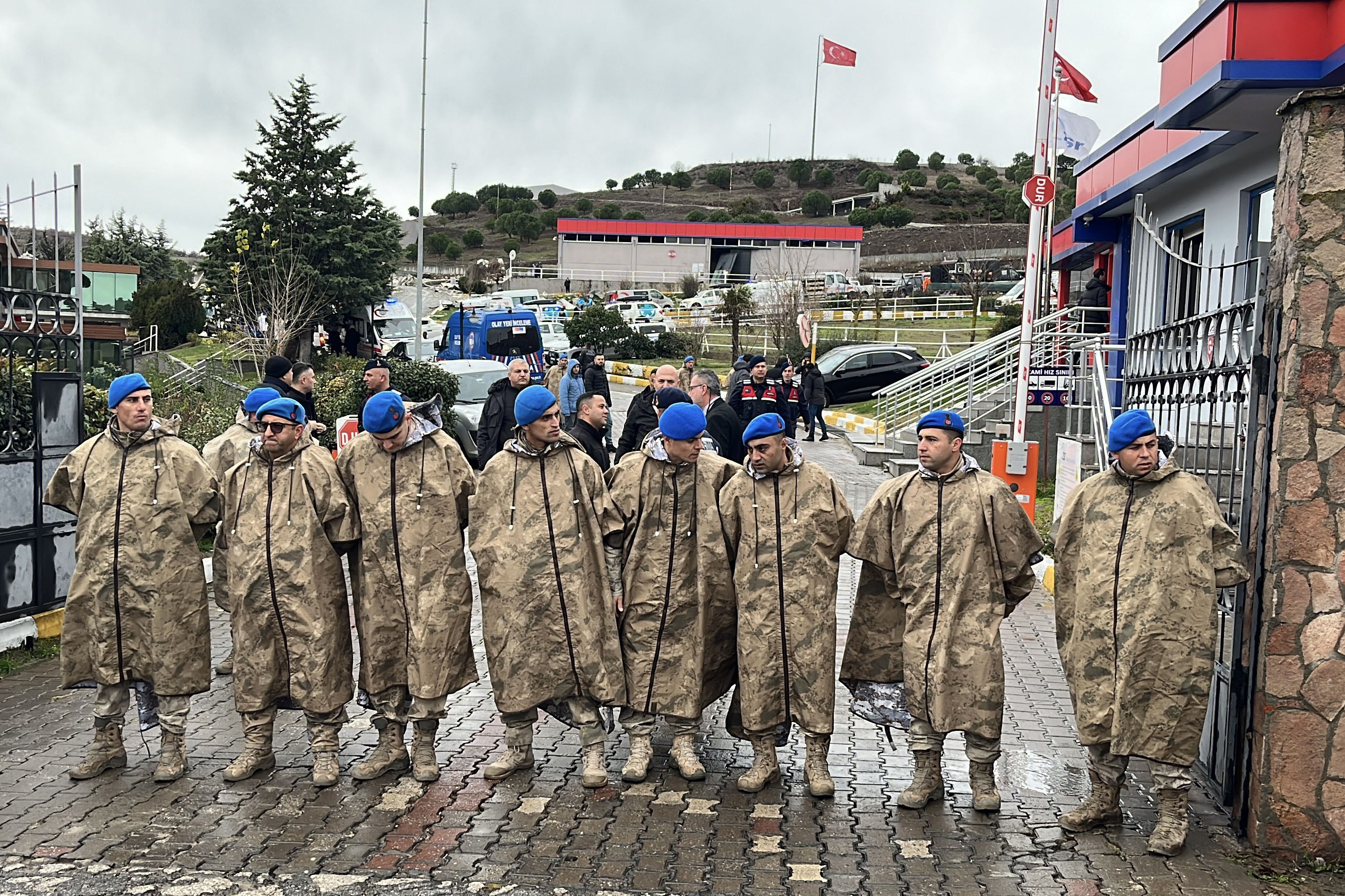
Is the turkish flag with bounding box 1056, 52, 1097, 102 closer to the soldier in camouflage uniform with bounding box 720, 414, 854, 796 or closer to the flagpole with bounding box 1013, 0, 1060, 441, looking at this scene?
the flagpole with bounding box 1013, 0, 1060, 441

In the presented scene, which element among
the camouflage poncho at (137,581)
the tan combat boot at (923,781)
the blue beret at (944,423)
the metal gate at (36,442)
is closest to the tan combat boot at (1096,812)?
the tan combat boot at (923,781)

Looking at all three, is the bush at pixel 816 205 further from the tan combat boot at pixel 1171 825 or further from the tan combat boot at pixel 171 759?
the tan combat boot at pixel 1171 825

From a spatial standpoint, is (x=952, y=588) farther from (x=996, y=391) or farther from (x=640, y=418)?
(x=996, y=391)

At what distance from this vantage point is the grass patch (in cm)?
771

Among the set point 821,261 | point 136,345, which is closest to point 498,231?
point 821,261

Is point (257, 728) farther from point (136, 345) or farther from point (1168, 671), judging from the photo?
point (136, 345)

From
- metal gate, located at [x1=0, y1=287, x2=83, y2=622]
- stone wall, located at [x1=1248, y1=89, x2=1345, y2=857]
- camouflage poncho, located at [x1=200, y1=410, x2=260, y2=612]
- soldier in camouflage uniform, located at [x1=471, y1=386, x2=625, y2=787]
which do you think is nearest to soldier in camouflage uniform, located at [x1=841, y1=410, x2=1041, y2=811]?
stone wall, located at [x1=1248, y1=89, x2=1345, y2=857]

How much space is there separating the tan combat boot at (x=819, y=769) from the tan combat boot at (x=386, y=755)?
1962 mm

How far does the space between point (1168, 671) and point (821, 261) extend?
66.3 metres

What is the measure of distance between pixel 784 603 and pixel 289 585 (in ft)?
7.73

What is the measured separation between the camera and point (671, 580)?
5.88 meters

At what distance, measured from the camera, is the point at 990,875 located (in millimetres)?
4738

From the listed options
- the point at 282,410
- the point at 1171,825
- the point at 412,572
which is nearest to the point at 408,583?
the point at 412,572

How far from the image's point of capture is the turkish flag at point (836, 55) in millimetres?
56875
